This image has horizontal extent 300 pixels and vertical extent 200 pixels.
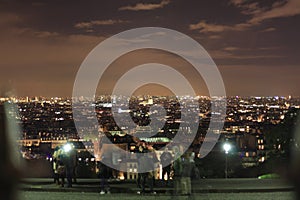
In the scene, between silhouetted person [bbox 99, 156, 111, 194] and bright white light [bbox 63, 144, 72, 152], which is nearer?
silhouetted person [bbox 99, 156, 111, 194]

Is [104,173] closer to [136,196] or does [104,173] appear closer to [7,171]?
[136,196]

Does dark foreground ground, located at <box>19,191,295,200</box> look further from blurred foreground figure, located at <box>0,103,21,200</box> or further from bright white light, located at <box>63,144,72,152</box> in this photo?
blurred foreground figure, located at <box>0,103,21,200</box>

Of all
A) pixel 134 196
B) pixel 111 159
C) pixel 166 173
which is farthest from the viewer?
pixel 166 173

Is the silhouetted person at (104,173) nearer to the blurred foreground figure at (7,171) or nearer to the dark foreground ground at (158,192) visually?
the dark foreground ground at (158,192)

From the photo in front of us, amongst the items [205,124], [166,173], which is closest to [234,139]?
[205,124]

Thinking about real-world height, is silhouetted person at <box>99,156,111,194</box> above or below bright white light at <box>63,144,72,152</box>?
below

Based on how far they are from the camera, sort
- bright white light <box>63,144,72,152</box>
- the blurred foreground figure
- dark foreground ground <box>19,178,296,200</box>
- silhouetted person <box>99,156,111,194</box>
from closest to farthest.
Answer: the blurred foreground figure
dark foreground ground <box>19,178,296,200</box>
silhouetted person <box>99,156,111,194</box>
bright white light <box>63,144,72,152</box>

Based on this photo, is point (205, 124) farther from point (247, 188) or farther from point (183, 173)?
point (183, 173)

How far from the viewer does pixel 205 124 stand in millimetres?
78125

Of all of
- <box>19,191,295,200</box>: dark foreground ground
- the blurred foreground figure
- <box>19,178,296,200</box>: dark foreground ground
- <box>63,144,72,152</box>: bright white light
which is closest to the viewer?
the blurred foreground figure

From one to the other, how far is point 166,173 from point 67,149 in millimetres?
4612

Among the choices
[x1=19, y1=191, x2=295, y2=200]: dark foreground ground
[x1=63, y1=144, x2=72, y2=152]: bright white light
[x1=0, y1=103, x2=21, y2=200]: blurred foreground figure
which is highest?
[x1=63, y1=144, x2=72, y2=152]: bright white light

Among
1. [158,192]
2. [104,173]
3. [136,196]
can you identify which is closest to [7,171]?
[136,196]

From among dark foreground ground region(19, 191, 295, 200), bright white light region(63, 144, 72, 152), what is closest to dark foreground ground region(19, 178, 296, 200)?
dark foreground ground region(19, 191, 295, 200)
